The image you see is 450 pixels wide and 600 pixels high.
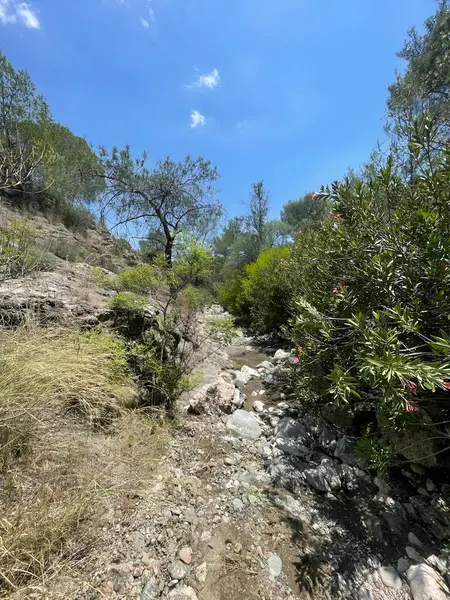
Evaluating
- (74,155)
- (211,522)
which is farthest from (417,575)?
(74,155)

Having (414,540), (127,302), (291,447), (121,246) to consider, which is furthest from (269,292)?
(121,246)

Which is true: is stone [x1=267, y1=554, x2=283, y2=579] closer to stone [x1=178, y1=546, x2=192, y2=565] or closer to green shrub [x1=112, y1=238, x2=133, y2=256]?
stone [x1=178, y1=546, x2=192, y2=565]

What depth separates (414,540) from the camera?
2.01 metres

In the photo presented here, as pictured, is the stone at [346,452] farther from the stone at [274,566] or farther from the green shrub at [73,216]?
the green shrub at [73,216]

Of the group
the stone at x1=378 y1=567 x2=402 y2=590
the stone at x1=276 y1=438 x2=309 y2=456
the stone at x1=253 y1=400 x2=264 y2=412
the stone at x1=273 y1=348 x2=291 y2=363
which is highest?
the stone at x1=273 y1=348 x2=291 y2=363

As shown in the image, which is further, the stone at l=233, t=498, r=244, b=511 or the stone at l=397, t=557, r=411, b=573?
the stone at l=233, t=498, r=244, b=511

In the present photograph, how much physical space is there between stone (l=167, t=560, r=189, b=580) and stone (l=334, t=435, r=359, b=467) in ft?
6.21

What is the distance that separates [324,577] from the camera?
1.75 meters

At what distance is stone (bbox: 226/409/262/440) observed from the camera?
124 inches

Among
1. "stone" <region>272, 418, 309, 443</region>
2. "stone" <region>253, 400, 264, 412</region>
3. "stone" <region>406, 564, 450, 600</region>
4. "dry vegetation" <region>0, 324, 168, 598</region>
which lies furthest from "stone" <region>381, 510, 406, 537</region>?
"dry vegetation" <region>0, 324, 168, 598</region>

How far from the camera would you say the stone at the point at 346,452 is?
2724 mm

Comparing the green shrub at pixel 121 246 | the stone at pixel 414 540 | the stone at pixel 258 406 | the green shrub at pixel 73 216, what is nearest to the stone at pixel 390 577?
the stone at pixel 414 540

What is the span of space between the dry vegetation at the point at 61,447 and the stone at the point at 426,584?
6.55 feet

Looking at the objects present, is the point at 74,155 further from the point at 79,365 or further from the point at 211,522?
the point at 211,522
